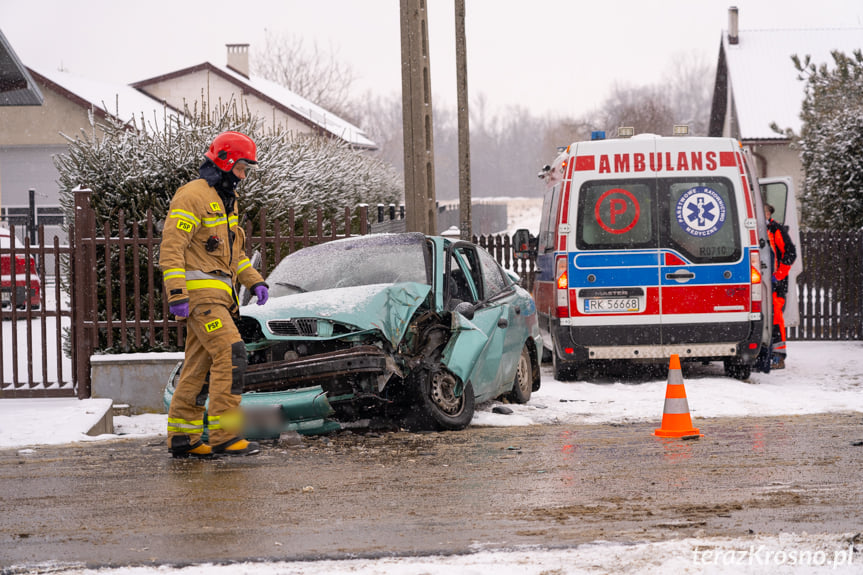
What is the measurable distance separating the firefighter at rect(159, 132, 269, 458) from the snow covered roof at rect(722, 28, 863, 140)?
28.8 m

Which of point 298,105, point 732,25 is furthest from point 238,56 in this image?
point 732,25

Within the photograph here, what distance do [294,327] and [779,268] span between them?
269 inches

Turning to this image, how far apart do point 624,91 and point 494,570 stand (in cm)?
9426

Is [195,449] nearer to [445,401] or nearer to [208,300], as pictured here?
[208,300]

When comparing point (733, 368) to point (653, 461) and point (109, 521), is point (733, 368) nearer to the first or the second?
point (653, 461)

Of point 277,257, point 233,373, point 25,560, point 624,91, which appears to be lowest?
point 25,560

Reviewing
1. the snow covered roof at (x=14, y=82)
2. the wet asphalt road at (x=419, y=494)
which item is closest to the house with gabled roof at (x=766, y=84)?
the snow covered roof at (x=14, y=82)

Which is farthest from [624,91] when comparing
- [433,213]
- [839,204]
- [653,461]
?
[653,461]

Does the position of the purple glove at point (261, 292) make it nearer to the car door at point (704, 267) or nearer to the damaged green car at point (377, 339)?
the damaged green car at point (377, 339)

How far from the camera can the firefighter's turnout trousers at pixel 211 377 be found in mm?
7027

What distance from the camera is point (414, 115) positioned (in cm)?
1205

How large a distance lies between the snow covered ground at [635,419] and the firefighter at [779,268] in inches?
15.6

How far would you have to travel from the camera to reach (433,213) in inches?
493

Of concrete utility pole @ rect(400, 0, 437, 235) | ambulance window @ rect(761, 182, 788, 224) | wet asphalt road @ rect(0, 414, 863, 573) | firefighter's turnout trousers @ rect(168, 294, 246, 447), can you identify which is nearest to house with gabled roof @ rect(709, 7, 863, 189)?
ambulance window @ rect(761, 182, 788, 224)
